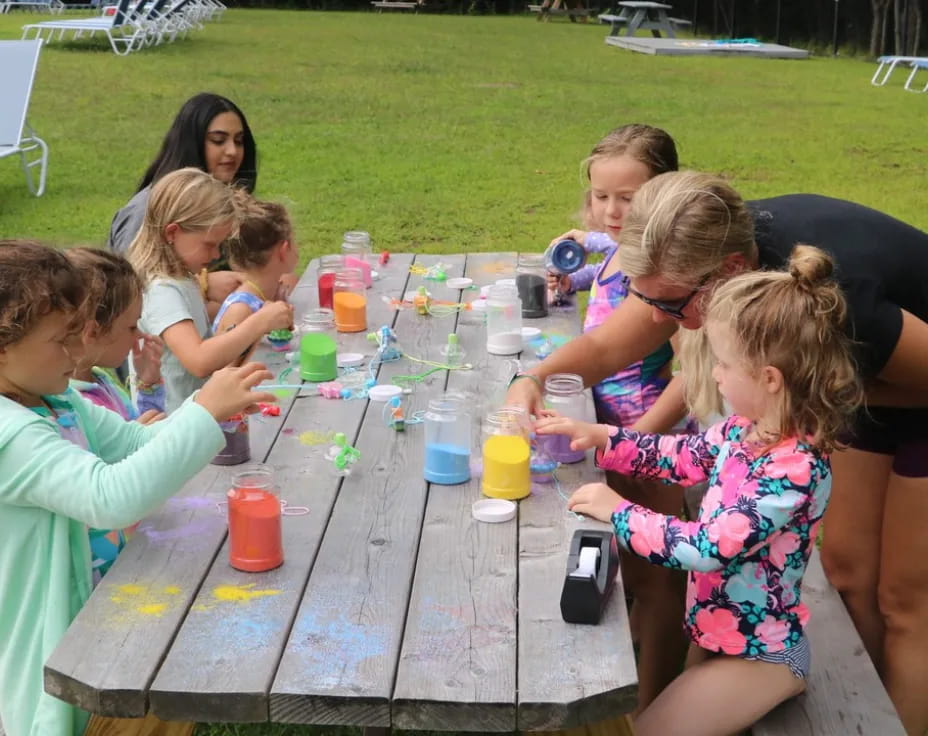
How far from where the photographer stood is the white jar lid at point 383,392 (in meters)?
3.25

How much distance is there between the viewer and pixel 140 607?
7.08 feet

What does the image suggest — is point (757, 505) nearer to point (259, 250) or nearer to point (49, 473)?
point (49, 473)

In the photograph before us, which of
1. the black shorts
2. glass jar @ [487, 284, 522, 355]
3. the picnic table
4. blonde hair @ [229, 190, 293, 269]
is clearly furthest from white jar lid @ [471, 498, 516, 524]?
the picnic table

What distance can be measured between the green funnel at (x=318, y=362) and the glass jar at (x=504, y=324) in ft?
1.79

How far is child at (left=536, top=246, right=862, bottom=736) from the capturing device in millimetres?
2273

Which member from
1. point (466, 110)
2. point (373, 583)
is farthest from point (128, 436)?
point (466, 110)

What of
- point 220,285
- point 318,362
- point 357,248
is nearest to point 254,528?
point 318,362

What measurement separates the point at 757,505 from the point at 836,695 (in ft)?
1.98

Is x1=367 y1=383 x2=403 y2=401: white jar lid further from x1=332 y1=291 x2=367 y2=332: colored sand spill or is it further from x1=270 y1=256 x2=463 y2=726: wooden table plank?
x1=332 y1=291 x2=367 y2=332: colored sand spill

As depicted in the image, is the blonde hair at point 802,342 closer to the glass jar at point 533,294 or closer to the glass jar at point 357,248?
the glass jar at point 533,294

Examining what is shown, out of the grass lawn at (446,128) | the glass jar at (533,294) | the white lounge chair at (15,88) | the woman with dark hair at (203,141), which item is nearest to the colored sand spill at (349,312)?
the glass jar at (533,294)

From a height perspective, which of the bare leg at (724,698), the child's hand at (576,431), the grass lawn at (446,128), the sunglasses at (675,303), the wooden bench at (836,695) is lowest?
the grass lawn at (446,128)

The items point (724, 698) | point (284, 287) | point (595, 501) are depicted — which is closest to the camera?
point (724, 698)

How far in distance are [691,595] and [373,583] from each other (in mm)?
734
